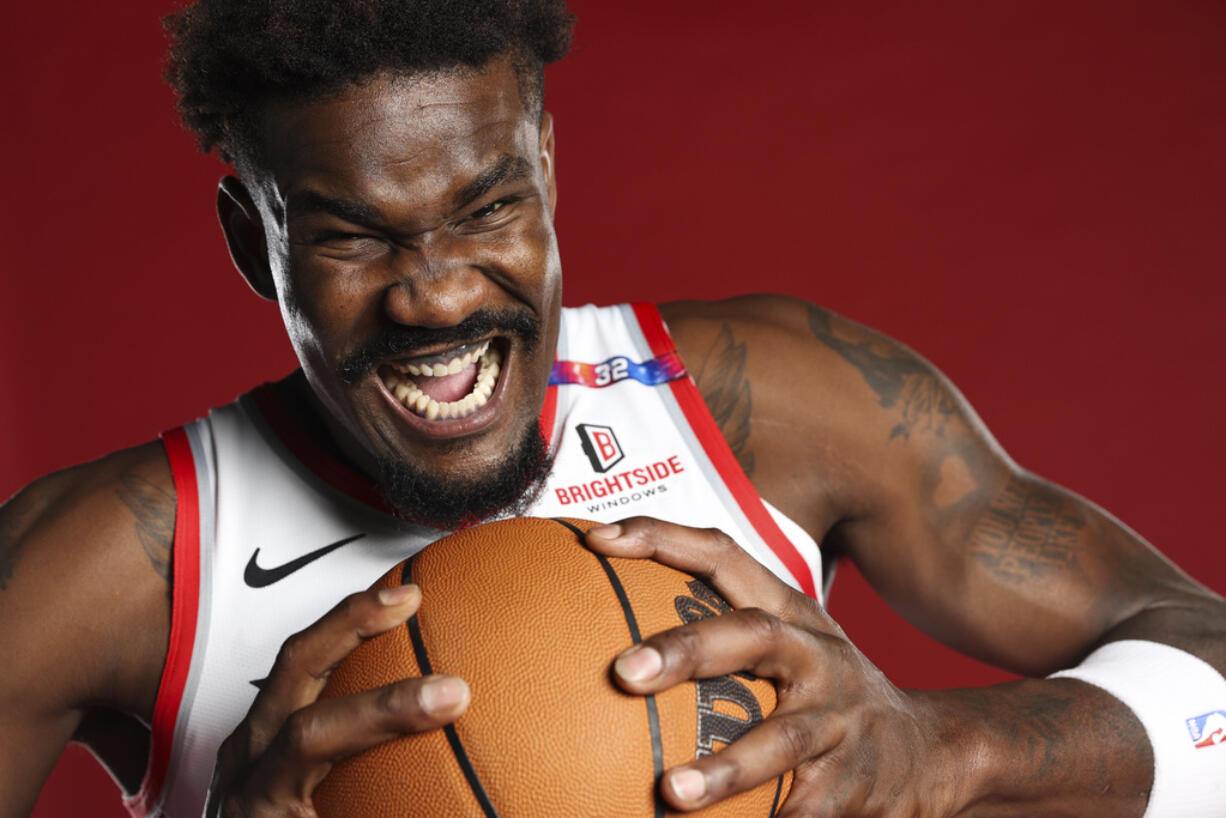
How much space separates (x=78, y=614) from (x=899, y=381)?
127 centimetres

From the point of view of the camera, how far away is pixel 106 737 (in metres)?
1.83

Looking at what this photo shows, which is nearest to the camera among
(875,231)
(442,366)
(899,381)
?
(442,366)

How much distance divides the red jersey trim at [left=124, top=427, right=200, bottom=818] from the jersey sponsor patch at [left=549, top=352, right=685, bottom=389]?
1.89ft

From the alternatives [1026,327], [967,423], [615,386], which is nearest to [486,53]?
[615,386]

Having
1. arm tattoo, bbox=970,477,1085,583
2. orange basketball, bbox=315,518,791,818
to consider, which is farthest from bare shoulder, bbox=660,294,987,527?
orange basketball, bbox=315,518,791,818

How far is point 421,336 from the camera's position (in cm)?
163

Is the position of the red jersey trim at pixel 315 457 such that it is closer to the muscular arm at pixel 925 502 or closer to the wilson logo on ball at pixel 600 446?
the wilson logo on ball at pixel 600 446

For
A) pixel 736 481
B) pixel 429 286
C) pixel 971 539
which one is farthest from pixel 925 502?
pixel 429 286

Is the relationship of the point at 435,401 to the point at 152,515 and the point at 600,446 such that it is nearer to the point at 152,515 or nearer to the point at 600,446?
the point at 600,446

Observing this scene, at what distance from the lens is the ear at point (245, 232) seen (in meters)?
1.82

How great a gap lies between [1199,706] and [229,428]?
4.69 feet

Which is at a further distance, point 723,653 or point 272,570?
point 272,570

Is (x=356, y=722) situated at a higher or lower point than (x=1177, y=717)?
higher

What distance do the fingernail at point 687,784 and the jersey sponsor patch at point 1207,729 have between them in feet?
2.98
